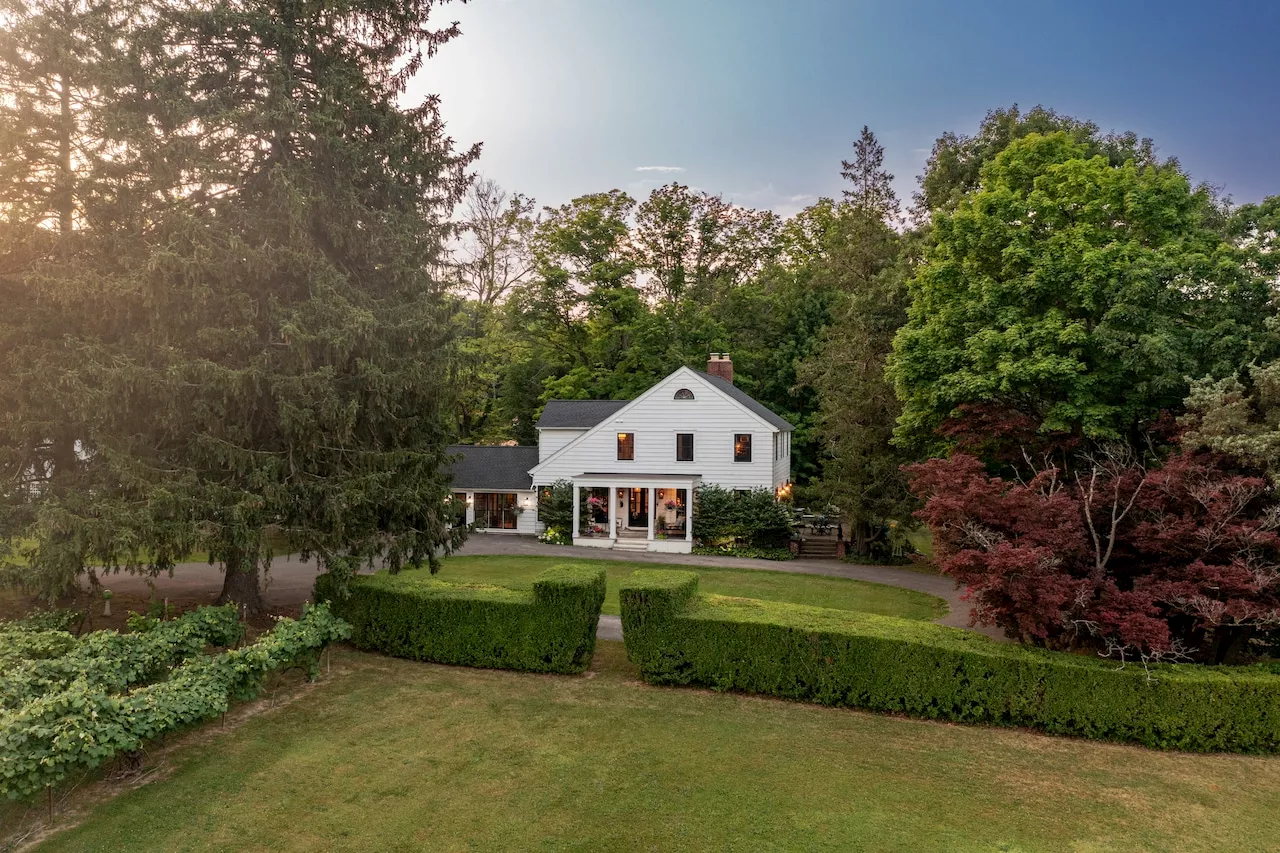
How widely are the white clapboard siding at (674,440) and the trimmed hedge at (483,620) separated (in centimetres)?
1477

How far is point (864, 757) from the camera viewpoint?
873cm

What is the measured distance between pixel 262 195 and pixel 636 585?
10.7 m

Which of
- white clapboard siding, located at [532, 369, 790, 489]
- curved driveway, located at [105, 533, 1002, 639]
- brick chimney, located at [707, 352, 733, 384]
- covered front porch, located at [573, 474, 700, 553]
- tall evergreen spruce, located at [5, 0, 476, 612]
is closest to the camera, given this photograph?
tall evergreen spruce, located at [5, 0, 476, 612]

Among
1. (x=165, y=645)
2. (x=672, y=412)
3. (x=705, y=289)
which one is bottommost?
(x=165, y=645)

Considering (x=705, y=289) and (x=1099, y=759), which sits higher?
(x=705, y=289)

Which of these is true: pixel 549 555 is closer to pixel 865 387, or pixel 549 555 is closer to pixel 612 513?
pixel 612 513

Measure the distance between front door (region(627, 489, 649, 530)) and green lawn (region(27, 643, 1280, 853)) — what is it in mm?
18012

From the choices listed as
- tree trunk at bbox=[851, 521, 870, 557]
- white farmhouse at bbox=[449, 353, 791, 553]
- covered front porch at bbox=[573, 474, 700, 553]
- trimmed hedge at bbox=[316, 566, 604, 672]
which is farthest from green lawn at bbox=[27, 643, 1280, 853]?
white farmhouse at bbox=[449, 353, 791, 553]

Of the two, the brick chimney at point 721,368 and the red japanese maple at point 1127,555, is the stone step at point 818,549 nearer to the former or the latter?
the brick chimney at point 721,368

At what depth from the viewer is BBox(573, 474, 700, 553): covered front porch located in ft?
85.1

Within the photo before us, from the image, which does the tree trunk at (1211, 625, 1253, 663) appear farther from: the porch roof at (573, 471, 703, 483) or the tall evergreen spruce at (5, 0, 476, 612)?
the porch roof at (573, 471, 703, 483)

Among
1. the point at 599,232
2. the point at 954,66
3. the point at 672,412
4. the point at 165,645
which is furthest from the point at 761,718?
the point at 599,232

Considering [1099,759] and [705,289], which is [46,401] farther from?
[705,289]

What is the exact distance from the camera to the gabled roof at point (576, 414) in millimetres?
29625
